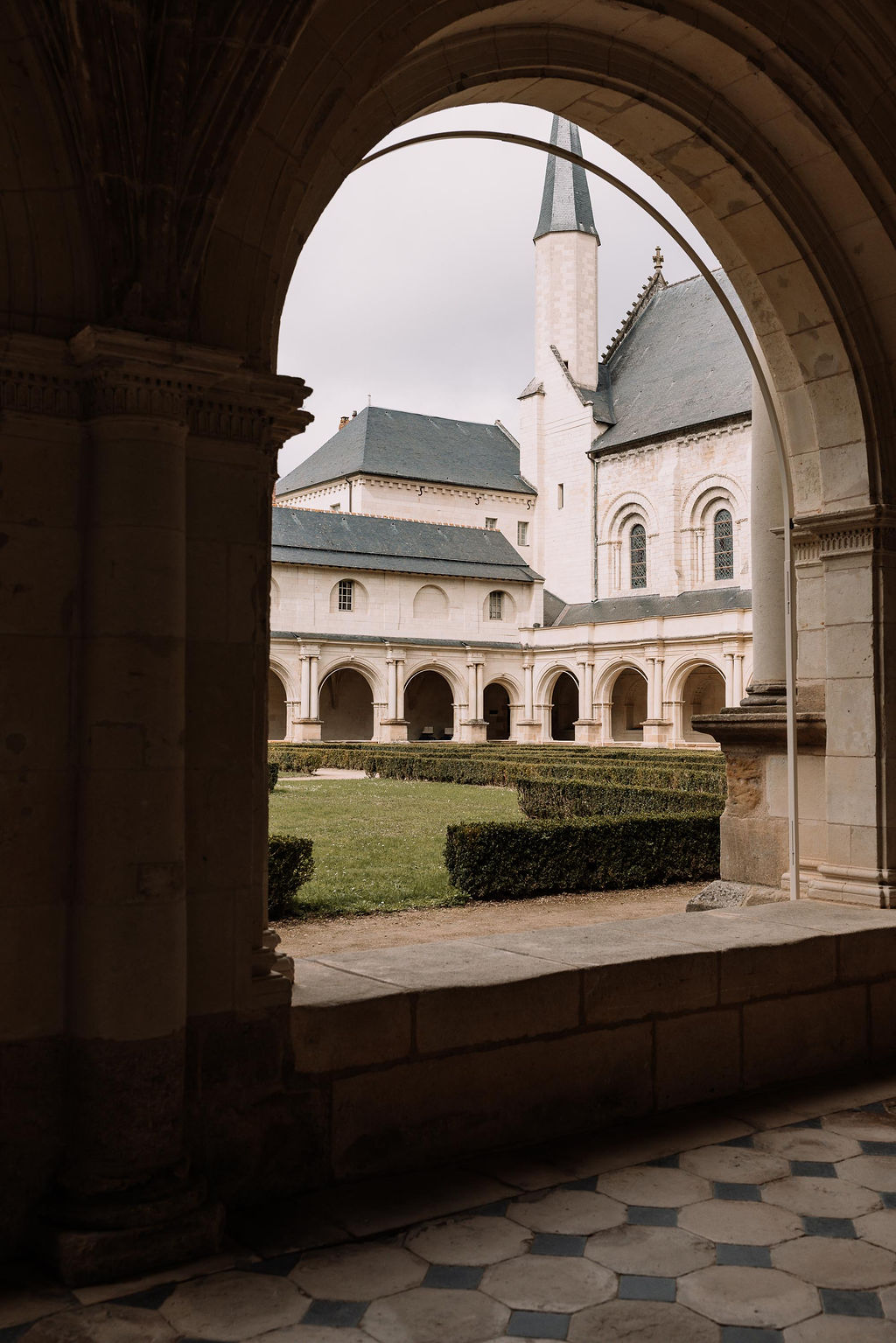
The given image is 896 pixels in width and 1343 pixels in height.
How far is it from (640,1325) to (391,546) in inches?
1308

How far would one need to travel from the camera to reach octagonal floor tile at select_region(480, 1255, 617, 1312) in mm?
2078

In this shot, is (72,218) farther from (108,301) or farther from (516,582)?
(516,582)

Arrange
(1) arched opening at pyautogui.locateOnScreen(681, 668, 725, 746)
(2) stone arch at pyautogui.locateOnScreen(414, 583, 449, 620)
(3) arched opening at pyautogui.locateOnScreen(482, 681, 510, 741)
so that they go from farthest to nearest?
(3) arched opening at pyautogui.locateOnScreen(482, 681, 510, 741) → (2) stone arch at pyautogui.locateOnScreen(414, 583, 449, 620) → (1) arched opening at pyautogui.locateOnScreen(681, 668, 725, 746)

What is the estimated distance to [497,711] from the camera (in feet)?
126

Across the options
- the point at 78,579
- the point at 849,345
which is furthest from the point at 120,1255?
the point at 849,345

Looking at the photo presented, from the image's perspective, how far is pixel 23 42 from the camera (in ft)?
7.36

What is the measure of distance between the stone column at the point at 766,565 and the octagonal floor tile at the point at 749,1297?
118 inches

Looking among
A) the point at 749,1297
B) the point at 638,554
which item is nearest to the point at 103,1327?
the point at 749,1297

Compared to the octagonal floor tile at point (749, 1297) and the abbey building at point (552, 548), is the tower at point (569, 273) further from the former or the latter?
the octagonal floor tile at point (749, 1297)

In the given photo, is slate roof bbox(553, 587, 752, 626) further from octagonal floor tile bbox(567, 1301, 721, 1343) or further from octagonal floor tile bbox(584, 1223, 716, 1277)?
octagonal floor tile bbox(567, 1301, 721, 1343)

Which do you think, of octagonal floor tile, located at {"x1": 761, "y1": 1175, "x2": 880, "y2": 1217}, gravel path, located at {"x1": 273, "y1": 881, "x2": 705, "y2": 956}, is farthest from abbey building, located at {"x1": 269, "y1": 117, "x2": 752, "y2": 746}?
octagonal floor tile, located at {"x1": 761, "y1": 1175, "x2": 880, "y2": 1217}

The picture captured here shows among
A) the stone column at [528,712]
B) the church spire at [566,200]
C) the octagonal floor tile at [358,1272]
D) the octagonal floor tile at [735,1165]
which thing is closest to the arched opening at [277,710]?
the stone column at [528,712]

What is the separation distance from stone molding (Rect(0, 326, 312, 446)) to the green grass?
5.34 m

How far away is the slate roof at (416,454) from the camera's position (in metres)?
39.0
